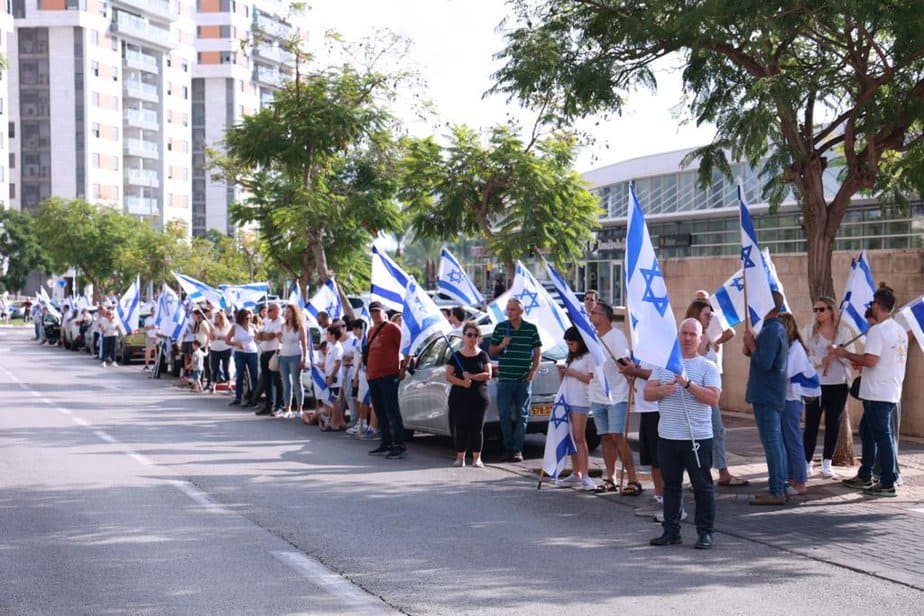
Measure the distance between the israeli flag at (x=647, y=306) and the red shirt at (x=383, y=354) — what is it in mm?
4973

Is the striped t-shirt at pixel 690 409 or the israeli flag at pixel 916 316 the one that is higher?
the israeli flag at pixel 916 316

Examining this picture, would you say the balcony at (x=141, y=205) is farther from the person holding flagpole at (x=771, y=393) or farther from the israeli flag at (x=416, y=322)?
the person holding flagpole at (x=771, y=393)

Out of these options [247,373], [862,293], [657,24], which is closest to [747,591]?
[862,293]

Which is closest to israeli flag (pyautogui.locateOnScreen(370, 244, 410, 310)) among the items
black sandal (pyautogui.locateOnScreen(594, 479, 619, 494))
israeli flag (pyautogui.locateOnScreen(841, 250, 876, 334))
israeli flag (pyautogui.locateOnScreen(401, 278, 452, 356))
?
israeli flag (pyautogui.locateOnScreen(401, 278, 452, 356))

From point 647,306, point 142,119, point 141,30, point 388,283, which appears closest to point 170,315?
point 388,283

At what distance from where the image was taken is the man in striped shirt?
44.1 feet

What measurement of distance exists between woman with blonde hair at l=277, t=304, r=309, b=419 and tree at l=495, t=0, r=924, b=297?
18.1 feet

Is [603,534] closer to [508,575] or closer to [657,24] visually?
[508,575]

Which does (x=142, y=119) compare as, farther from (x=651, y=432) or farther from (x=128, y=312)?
(x=651, y=432)

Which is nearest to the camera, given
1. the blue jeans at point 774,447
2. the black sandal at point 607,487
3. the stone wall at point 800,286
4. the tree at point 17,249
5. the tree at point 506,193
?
the blue jeans at point 774,447

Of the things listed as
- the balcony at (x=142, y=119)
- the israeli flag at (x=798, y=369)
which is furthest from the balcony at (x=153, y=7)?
the israeli flag at (x=798, y=369)

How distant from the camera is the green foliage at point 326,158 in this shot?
2641cm

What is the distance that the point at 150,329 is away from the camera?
3256cm

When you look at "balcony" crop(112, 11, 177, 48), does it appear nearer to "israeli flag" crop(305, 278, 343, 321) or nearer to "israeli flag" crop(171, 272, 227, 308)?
"israeli flag" crop(171, 272, 227, 308)
